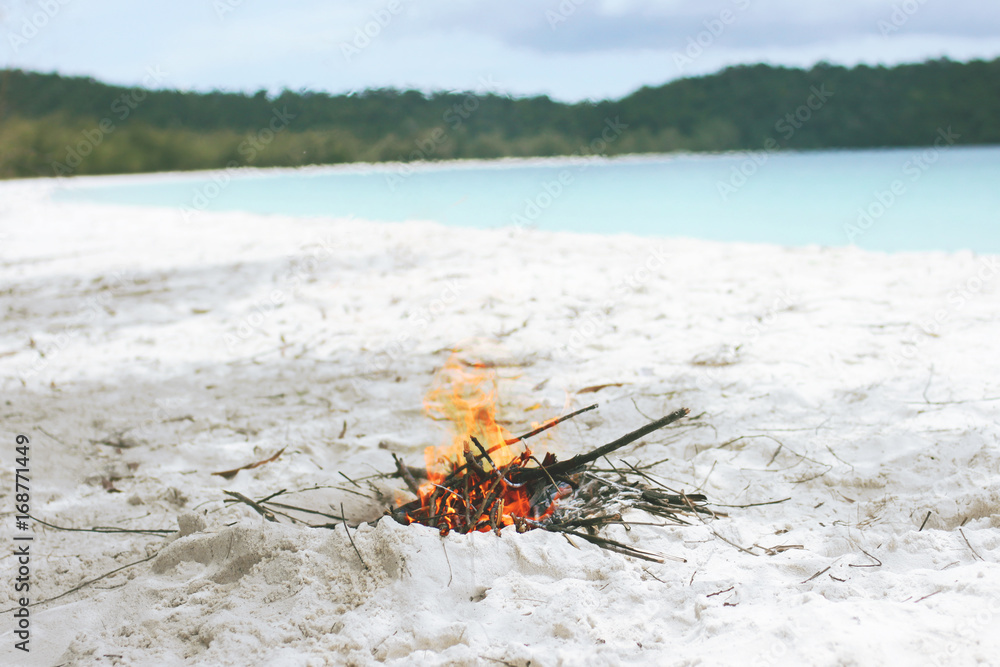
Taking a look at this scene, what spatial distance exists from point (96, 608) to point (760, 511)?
5.47 ft

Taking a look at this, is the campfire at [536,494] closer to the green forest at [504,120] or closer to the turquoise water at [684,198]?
the turquoise water at [684,198]

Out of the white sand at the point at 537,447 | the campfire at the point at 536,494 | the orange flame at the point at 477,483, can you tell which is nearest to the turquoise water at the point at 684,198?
the white sand at the point at 537,447

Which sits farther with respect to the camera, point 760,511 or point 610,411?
point 610,411

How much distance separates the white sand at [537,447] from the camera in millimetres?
1321

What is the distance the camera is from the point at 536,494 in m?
1.83

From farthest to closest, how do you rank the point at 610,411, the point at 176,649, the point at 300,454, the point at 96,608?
1. the point at 610,411
2. the point at 300,454
3. the point at 96,608
4. the point at 176,649

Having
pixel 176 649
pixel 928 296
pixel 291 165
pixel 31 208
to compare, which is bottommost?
pixel 176 649

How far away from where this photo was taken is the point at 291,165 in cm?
3128

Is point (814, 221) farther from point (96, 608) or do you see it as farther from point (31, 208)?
point (31, 208)

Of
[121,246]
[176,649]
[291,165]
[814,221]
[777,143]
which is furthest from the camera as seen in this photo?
[777,143]

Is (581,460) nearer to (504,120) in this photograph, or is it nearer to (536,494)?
(536,494)

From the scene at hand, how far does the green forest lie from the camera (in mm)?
29453

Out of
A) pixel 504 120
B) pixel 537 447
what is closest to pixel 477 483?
pixel 537 447

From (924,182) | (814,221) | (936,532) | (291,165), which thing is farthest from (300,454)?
(291,165)
